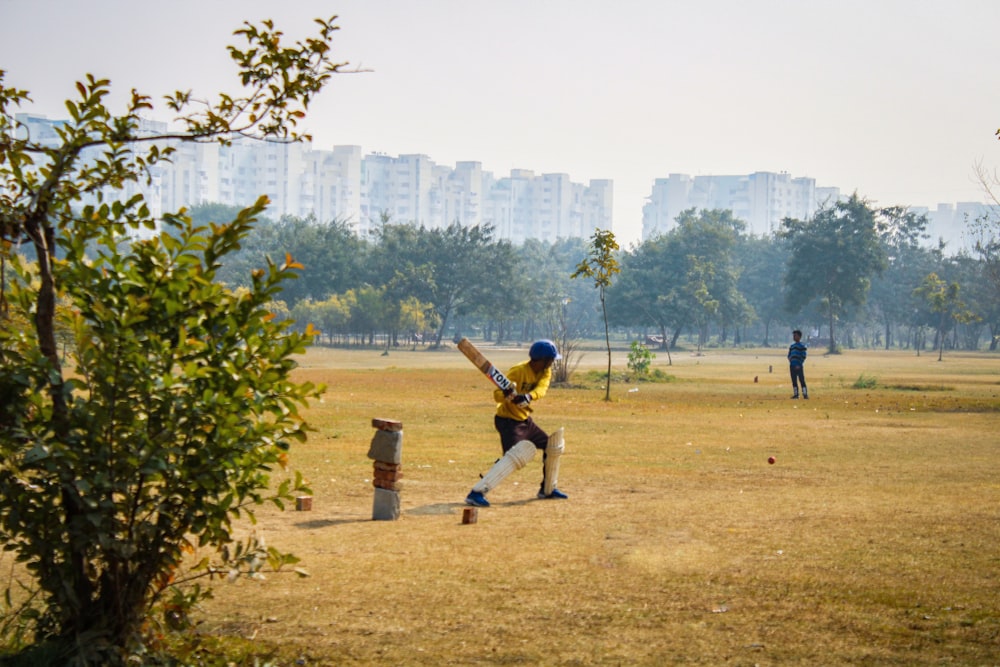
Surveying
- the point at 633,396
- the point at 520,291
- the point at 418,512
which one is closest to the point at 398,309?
the point at 520,291

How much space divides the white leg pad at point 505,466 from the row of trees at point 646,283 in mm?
88097

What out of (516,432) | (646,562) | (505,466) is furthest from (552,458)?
(646,562)

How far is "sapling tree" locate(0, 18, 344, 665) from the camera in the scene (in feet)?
20.6

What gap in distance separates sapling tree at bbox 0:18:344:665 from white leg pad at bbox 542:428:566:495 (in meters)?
6.73

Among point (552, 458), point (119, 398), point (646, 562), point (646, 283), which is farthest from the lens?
point (646, 283)

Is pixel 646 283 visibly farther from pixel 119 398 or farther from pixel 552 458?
pixel 119 398

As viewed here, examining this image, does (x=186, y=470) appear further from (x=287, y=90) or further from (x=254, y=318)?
(x=287, y=90)

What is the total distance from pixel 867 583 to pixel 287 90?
213 inches

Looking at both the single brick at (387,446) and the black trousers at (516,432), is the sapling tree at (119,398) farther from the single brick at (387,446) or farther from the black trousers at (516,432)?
the black trousers at (516,432)

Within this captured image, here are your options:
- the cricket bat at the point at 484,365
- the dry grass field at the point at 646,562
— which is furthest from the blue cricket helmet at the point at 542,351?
the dry grass field at the point at 646,562

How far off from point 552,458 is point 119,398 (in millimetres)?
7536

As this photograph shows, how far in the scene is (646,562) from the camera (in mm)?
9680

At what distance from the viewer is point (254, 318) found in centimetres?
659

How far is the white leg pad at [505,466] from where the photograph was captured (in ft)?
41.8
